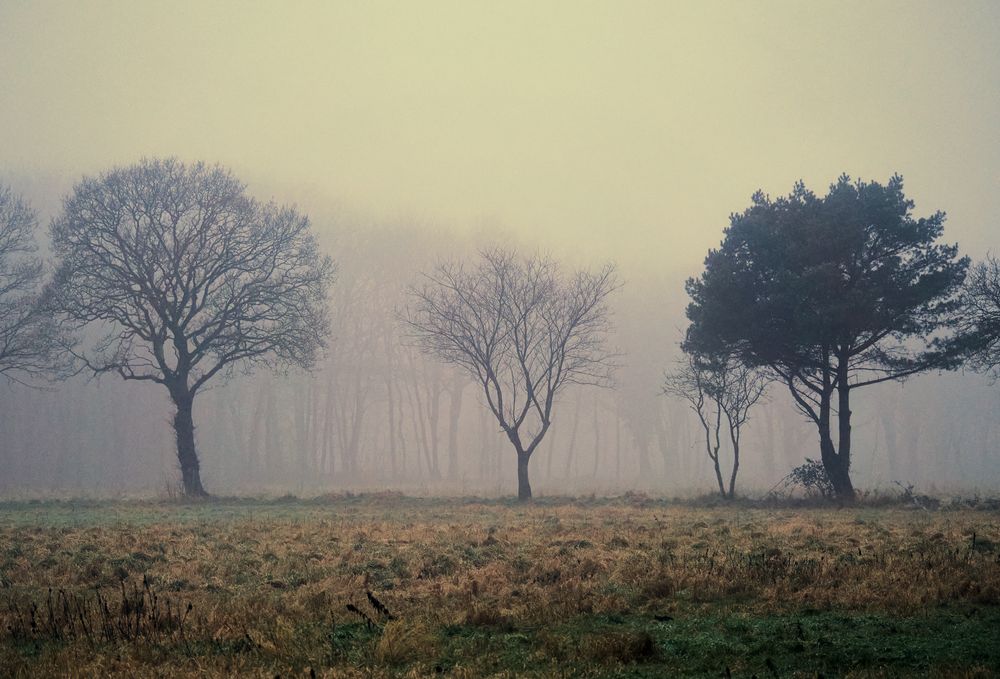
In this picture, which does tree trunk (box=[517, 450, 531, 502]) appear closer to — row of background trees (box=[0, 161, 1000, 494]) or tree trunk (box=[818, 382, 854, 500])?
tree trunk (box=[818, 382, 854, 500])

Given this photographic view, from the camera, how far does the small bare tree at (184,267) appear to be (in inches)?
1281

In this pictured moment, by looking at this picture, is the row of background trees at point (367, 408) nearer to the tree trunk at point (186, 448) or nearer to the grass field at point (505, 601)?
the tree trunk at point (186, 448)

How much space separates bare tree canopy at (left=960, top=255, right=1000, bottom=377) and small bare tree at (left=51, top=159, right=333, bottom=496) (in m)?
28.3

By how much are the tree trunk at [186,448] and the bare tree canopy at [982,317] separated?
33.5 metres

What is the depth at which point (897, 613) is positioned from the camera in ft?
26.0

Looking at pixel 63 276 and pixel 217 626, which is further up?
pixel 63 276

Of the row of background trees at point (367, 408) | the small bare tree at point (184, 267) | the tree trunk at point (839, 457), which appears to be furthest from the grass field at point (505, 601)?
the row of background trees at point (367, 408)

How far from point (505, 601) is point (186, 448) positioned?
29070 mm

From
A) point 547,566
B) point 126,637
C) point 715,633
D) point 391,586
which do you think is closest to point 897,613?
point 715,633

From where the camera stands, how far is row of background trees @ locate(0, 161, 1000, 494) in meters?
62.5

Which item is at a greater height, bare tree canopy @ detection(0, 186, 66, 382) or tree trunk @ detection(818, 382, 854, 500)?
bare tree canopy @ detection(0, 186, 66, 382)

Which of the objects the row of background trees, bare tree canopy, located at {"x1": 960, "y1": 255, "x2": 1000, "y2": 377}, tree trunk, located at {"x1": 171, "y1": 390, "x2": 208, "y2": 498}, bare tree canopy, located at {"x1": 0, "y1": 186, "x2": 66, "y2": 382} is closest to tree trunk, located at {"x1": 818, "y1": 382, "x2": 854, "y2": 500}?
bare tree canopy, located at {"x1": 960, "y1": 255, "x2": 1000, "y2": 377}

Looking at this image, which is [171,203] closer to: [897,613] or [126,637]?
[126,637]

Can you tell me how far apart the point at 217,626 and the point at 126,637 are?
93 cm
